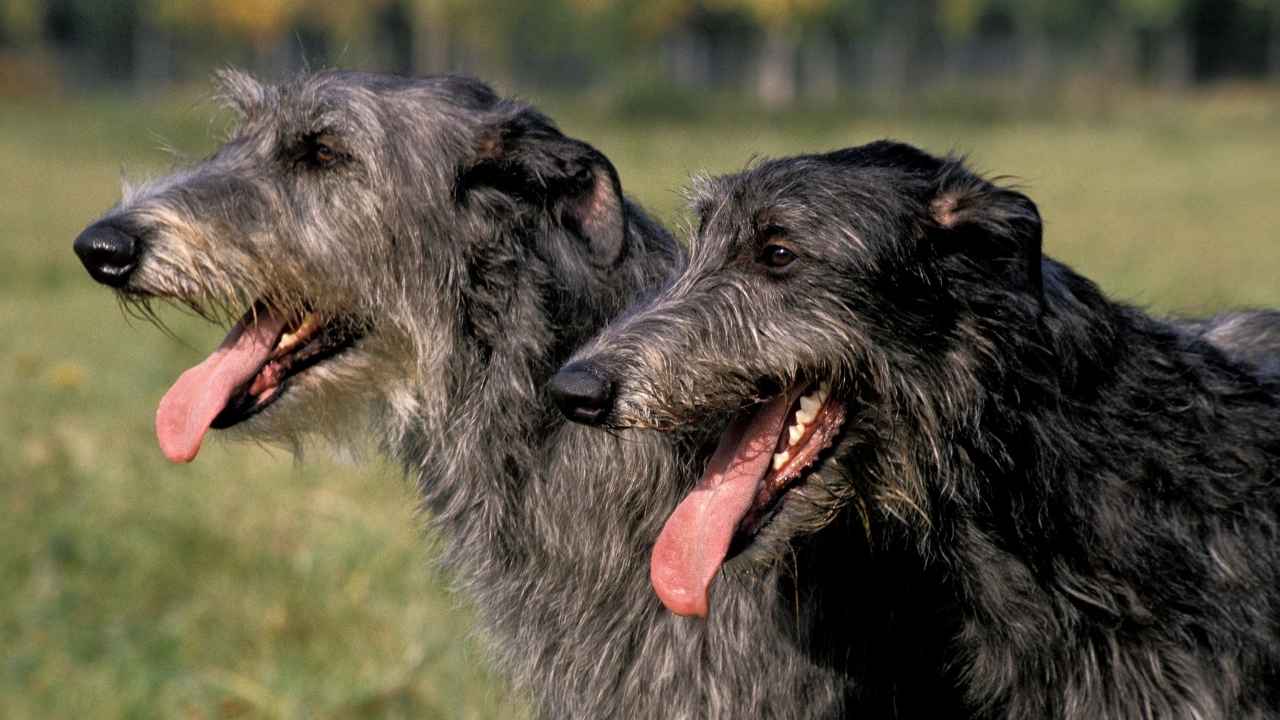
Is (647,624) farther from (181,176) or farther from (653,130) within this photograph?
(653,130)

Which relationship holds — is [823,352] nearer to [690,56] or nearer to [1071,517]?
[1071,517]

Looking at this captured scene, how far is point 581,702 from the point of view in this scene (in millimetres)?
4289

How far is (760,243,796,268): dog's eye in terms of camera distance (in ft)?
12.1

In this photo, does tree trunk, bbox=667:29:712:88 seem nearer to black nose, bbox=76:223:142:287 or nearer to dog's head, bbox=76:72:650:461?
dog's head, bbox=76:72:650:461

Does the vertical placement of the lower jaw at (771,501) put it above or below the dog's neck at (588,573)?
above

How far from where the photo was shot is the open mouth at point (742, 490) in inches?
141

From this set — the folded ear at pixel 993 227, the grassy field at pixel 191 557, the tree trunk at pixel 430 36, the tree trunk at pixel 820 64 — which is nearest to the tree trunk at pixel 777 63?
the tree trunk at pixel 820 64

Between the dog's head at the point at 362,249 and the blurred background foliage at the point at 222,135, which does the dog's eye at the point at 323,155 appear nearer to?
the dog's head at the point at 362,249

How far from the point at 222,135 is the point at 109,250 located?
1036mm

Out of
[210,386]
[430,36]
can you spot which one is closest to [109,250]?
[210,386]

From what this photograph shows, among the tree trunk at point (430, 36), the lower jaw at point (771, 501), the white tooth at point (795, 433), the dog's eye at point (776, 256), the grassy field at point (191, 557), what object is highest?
the dog's eye at point (776, 256)

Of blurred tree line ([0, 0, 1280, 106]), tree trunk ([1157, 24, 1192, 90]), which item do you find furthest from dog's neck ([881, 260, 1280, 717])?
tree trunk ([1157, 24, 1192, 90])

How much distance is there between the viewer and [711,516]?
3.60m

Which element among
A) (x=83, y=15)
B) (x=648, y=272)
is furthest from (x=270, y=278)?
(x=83, y=15)
